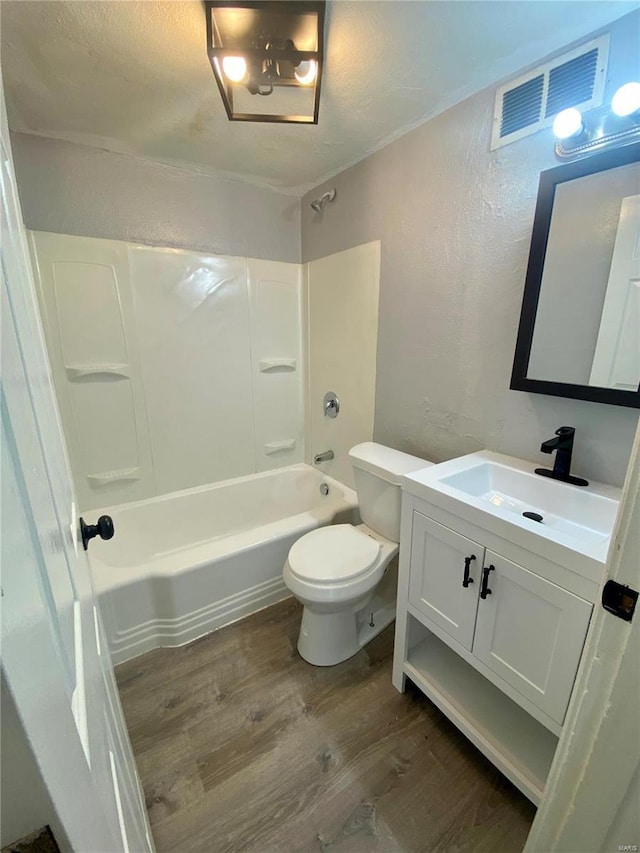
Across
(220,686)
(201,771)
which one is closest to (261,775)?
(201,771)

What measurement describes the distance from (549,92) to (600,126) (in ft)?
0.77

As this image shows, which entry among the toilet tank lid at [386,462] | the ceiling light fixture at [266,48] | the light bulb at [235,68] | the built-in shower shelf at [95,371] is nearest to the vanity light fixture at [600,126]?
the ceiling light fixture at [266,48]

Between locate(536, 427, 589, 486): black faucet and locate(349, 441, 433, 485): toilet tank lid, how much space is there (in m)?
0.48

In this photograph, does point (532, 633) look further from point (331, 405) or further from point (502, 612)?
point (331, 405)

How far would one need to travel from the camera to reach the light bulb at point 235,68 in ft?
3.73

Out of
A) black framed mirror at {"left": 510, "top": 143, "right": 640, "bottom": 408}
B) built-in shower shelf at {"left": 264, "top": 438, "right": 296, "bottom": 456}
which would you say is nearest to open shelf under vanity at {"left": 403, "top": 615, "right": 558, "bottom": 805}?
black framed mirror at {"left": 510, "top": 143, "right": 640, "bottom": 408}

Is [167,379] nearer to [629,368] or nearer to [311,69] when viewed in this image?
[311,69]

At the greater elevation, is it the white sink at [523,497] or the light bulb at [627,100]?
the light bulb at [627,100]

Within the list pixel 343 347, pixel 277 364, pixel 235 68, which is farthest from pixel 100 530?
pixel 277 364

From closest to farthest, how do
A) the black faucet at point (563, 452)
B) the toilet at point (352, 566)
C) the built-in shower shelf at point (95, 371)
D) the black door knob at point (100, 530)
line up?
the black door knob at point (100, 530) < the black faucet at point (563, 452) < the toilet at point (352, 566) < the built-in shower shelf at point (95, 371)

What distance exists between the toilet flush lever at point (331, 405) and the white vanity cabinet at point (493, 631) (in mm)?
1124

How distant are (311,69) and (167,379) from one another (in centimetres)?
157

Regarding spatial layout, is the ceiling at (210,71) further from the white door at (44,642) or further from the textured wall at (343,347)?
the white door at (44,642)

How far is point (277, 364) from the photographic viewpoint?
247 cm
